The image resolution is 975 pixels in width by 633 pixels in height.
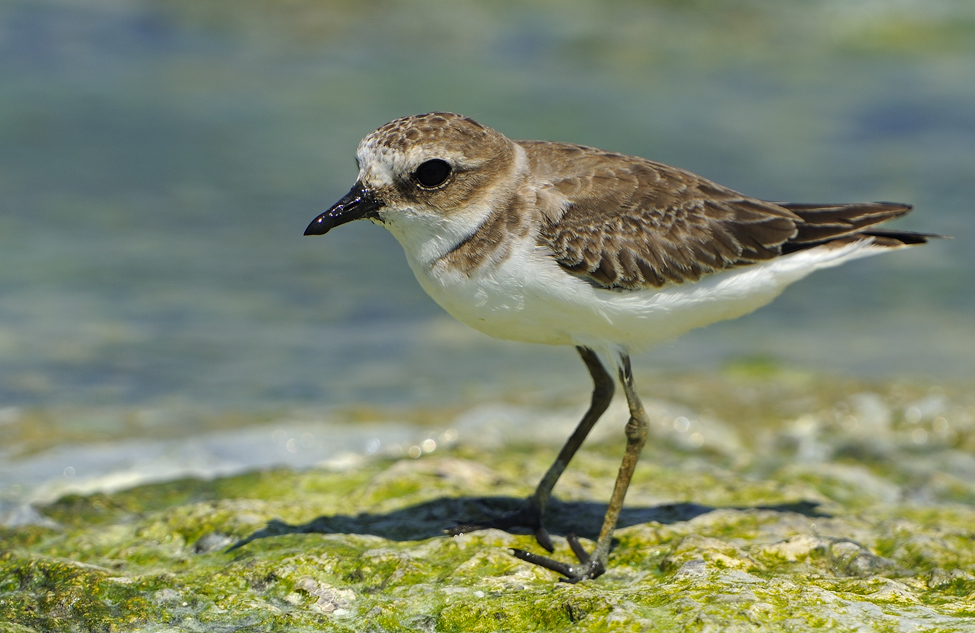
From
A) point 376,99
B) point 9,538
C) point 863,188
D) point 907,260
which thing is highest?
point 376,99

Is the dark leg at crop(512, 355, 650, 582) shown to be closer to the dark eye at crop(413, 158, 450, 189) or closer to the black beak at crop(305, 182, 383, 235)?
the dark eye at crop(413, 158, 450, 189)

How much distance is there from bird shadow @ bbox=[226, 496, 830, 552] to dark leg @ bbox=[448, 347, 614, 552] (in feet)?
0.29

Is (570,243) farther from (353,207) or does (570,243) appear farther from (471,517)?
(471,517)

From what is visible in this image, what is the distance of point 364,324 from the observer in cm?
1206

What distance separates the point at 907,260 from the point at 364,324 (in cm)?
737

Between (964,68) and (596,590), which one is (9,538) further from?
(964,68)

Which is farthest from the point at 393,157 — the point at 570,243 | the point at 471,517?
the point at 471,517

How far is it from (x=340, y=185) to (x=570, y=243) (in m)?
10.4

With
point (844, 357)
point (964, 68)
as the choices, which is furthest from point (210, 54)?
point (964, 68)

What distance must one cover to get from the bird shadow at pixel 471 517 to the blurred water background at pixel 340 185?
85.4 inches

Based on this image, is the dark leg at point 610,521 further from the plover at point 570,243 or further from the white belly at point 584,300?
the white belly at point 584,300

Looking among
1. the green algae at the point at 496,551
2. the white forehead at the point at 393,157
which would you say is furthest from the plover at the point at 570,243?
the green algae at the point at 496,551

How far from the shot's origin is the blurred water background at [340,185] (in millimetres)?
9852

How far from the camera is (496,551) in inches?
205
